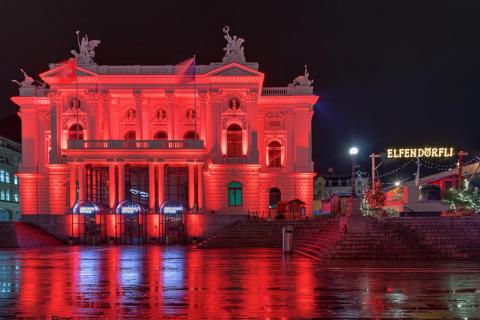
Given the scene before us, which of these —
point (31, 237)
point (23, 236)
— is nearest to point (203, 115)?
point (31, 237)

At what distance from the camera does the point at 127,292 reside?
18.1 meters

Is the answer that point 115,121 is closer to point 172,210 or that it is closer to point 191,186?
point 191,186

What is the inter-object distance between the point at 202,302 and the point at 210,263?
1348 cm

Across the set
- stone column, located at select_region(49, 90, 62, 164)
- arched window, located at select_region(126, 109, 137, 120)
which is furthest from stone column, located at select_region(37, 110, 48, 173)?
arched window, located at select_region(126, 109, 137, 120)

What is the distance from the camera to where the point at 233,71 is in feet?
204

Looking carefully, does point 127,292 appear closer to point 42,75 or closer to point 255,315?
A: point 255,315

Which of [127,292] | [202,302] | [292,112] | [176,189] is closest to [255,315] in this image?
[202,302]

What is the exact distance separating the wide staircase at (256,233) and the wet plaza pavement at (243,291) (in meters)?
21.2

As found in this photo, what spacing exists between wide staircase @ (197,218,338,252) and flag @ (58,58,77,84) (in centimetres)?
2375

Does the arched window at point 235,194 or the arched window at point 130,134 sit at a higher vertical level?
the arched window at point 130,134

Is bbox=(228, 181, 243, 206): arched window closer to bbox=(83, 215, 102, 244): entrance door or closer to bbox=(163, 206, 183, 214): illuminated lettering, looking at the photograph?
bbox=(163, 206, 183, 214): illuminated lettering

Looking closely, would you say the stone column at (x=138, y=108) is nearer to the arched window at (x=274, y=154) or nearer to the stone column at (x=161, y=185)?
the stone column at (x=161, y=185)

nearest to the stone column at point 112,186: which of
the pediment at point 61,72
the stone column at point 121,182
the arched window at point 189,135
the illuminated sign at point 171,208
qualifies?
the stone column at point 121,182

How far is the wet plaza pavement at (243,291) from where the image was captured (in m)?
14.5
